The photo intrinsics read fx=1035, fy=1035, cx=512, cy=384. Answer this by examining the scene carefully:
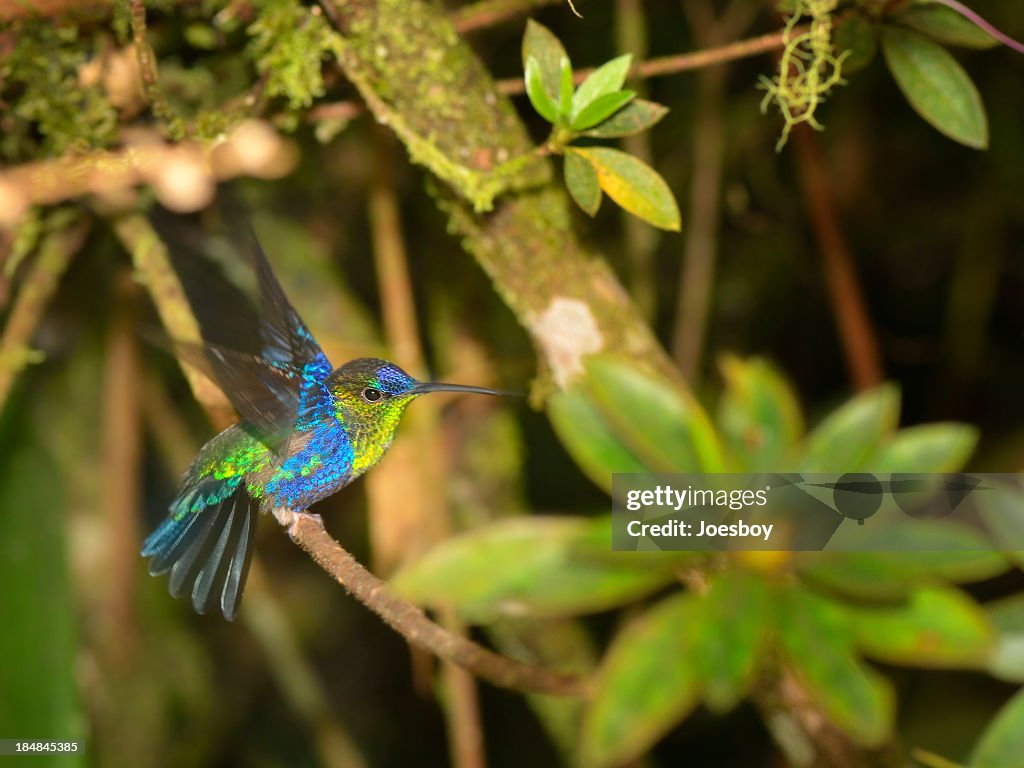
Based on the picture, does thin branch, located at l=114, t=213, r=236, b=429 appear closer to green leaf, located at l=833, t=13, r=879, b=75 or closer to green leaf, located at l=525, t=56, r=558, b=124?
green leaf, located at l=525, t=56, r=558, b=124

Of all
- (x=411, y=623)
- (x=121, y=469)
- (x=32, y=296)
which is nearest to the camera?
(x=411, y=623)

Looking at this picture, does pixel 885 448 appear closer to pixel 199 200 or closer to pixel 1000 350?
pixel 199 200

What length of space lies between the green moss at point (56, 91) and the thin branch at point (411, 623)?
67 cm

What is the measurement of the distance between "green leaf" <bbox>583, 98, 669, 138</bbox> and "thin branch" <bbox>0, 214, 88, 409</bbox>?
91cm

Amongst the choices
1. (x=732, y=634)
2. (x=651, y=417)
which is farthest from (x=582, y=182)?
(x=732, y=634)

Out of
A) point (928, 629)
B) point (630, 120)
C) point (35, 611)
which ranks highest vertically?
point (630, 120)

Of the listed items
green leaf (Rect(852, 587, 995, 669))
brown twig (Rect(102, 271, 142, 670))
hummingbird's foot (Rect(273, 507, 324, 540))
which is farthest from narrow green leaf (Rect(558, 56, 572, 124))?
brown twig (Rect(102, 271, 142, 670))

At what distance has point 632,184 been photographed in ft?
3.58

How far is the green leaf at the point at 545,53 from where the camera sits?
1090mm

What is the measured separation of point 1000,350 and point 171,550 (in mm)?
2280

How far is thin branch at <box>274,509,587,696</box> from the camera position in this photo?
91 cm

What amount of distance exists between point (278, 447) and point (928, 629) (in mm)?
727

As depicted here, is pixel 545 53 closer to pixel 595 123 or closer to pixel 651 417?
pixel 595 123

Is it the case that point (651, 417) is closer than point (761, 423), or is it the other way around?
point (651, 417)
